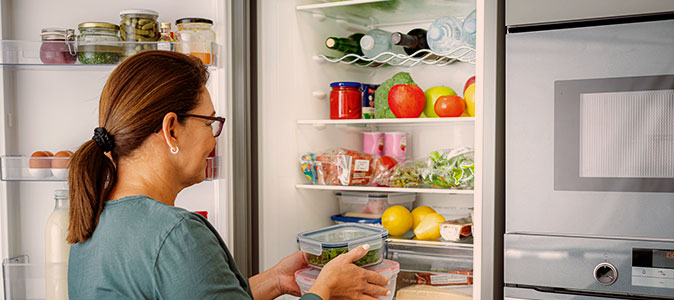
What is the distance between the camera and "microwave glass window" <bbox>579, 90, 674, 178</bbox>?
129cm

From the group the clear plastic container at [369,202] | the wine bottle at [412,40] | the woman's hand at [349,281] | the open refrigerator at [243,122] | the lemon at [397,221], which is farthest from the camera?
the clear plastic container at [369,202]

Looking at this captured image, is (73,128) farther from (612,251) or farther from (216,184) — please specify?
(612,251)

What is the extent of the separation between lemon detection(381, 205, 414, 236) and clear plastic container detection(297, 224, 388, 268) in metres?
0.56

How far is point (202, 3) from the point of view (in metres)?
1.70

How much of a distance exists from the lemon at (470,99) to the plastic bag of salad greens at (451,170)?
5.0 inches

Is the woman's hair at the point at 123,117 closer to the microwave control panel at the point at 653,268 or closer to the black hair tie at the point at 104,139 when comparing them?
the black hair tie at the point at 104,139

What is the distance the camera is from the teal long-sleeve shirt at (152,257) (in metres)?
0.91

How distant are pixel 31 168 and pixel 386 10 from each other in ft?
4.18

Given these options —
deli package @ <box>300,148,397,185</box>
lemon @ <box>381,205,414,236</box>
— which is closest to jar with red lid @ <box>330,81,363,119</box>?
deli package @ <box>300,148,397,185</box>

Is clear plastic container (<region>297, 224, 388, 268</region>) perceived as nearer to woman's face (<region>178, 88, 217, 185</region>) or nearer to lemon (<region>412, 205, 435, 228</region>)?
woman's face (<region>178, 88, 217, 185</region>)

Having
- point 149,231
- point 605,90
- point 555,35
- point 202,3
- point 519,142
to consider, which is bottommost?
point 149,231

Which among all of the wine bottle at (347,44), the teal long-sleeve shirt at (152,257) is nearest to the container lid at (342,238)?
the teal long-sleeve shirt at (152,257)

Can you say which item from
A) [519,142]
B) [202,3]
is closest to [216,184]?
[202,3]

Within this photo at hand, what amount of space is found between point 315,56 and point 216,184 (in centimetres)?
62
